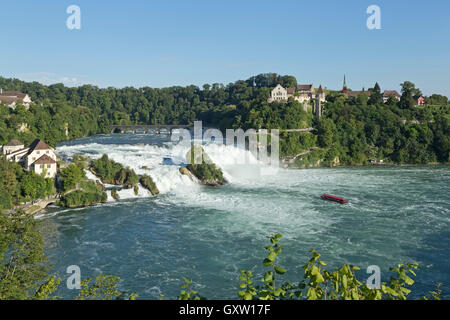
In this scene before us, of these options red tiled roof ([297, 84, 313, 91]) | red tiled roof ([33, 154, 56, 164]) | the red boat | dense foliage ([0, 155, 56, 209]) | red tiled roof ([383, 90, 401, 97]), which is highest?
red tiled roof ([297, 84, 313, 91])

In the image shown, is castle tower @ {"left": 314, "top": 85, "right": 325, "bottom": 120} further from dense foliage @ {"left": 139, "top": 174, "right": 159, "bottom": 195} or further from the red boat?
dense foliage @ {"left": 139, "top": 174, "right": 159, "bottom": 195}

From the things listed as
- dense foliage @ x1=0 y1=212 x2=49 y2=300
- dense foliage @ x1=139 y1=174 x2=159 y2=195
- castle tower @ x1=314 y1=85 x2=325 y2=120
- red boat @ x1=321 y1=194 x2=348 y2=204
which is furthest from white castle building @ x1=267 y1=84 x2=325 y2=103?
dense foliage @ x1=0 y1=212 x2=49 y2=300

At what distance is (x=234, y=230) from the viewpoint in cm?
2272

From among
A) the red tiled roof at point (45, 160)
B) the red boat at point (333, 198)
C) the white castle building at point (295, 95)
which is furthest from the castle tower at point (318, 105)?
the red tiled roof at point (45, 160)

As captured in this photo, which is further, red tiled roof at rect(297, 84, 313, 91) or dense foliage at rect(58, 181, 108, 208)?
red tiled roof at rect(297, 84, 313, 91)

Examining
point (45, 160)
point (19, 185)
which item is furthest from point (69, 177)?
point (19, 185)

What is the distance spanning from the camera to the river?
56.5 ft

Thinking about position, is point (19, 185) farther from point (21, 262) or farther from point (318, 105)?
point (318, 105)

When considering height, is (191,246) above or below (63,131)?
below

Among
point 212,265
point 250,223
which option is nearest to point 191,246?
point 212,265

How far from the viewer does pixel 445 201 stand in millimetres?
30312

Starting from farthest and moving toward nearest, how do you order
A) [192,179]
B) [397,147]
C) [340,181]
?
1. [397,147]
2. [340,181]
3. [192,179]
